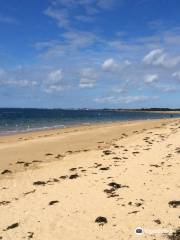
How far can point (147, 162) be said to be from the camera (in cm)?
1543

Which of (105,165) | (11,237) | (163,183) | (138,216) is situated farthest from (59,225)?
(105,165)

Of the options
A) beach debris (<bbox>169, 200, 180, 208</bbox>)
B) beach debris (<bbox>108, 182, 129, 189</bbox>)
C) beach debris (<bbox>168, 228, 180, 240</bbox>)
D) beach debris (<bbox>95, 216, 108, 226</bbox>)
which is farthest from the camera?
beach debris (<bbox>108, 182, 129, 189</bbox>)

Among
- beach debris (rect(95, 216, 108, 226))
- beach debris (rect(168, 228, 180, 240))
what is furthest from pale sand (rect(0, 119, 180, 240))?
beach debris (rect(168, 228, 180, 240))

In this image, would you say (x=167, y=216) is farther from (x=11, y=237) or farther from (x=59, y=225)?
(x=11, y=237)

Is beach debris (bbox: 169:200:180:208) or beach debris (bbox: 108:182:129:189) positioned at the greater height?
beach debris (bbox: 169:200:180:208)

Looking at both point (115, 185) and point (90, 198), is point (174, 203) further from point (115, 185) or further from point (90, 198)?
point (115, 185)

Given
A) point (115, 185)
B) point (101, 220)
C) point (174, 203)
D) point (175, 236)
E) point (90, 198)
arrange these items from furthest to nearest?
point (115, 185), point (90, 198), point (174, 203), point (101, 220), point (175, 236)

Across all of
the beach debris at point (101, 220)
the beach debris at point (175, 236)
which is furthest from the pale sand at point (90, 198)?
the beach debris at point (175, 236)

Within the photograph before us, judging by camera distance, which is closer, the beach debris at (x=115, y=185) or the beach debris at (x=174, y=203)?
the beach debris at (x=174, y=203)

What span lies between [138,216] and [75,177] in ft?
16.4

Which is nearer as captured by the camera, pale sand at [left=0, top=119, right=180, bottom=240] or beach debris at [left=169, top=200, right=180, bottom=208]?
pale sand at [left=0, top=119, right=180, bottom=240]

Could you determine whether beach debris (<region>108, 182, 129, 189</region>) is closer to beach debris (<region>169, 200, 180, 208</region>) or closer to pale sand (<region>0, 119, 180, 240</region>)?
pale sand (<region>0, 119, 180, 240</region>)

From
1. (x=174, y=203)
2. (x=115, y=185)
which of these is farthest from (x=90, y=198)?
(x=174, y=203)

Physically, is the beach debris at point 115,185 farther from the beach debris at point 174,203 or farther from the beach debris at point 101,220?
→ the beach debris at point 101,220
